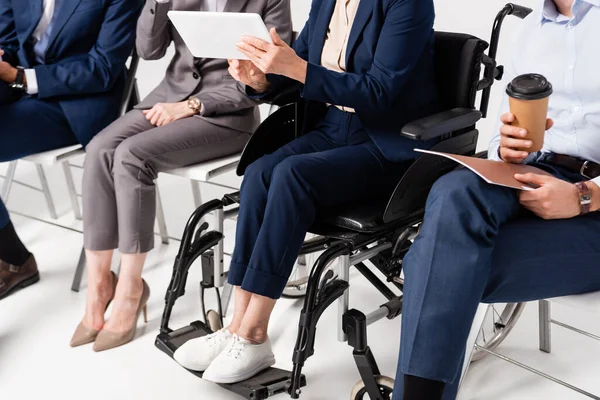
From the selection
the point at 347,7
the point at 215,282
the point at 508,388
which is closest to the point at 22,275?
the point at 215,282

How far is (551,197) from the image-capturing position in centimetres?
180

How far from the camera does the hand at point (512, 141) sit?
71.2 inches

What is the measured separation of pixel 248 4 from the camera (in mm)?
2760

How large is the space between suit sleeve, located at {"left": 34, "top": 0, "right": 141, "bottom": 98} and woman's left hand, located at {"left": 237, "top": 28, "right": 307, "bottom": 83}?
983mm

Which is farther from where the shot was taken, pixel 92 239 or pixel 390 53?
pixel 92 239

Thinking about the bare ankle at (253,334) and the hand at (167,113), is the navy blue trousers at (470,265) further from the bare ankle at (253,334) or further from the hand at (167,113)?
the hand at (167,113)

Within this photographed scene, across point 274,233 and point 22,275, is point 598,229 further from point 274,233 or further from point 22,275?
point 22,275

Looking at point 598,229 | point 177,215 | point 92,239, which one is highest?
point 598,229

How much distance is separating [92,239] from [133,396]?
0.59 m

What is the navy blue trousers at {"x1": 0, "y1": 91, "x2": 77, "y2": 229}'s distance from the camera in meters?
2.96

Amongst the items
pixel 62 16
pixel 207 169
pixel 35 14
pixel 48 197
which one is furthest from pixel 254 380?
pixel 48 197

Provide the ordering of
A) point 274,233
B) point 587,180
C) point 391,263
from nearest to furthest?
point 587,180, point 274,233, point 391,263

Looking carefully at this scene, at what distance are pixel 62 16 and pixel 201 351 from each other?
4.83 feet

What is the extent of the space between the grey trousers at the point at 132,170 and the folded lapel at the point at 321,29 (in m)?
0.47
